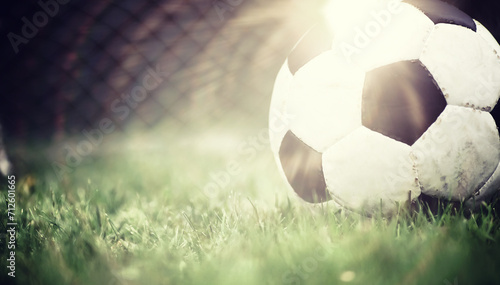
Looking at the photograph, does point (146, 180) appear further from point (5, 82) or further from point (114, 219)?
point (5, 82)

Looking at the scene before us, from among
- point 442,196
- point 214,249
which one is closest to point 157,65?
point 214,249

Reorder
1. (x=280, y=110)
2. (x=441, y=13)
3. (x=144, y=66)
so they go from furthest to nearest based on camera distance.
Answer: (x=144, y=66), (x=280, y=110), (x=441, y=13)

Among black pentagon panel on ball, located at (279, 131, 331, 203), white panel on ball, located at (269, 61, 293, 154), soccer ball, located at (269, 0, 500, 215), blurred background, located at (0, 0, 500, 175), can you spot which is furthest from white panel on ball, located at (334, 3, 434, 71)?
blurred background, located at (0, 0, 500, 175)

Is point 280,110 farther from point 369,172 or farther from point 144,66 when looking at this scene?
point 144,66

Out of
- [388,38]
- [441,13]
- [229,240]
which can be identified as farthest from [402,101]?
[229,240]

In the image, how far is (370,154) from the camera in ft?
4.80

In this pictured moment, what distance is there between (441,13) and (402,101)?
43 centimetres

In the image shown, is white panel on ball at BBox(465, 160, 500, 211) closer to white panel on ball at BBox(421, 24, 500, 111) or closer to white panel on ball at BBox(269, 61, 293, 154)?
white panel on ball at BBox(421, 24, 500, 111)

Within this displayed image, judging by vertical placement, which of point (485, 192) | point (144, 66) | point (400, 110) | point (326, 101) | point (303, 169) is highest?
point (144, 66)

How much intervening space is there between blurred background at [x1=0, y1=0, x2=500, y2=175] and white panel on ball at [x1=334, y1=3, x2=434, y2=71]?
1348 mm

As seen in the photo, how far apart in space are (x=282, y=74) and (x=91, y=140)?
6.28ft

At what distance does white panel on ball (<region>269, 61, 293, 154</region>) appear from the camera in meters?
1.69

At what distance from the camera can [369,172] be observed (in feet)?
4.83

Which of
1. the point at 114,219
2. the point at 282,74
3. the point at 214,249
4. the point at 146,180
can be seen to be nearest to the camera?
the point at 214,249
